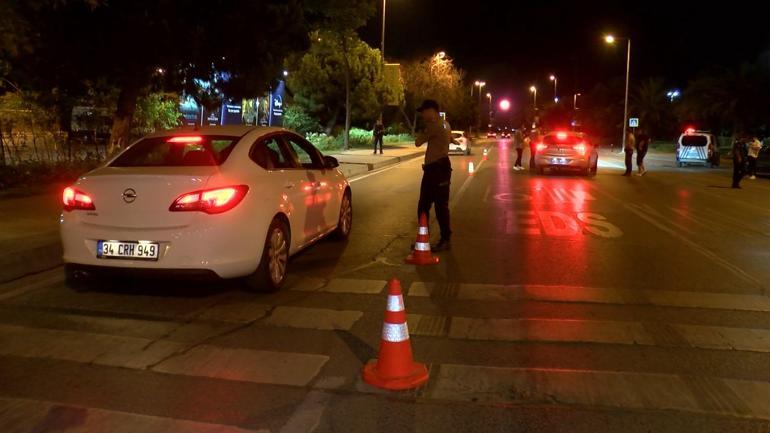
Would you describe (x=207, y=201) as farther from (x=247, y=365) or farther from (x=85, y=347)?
(x=247, y=365)

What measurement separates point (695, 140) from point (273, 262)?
29203mm

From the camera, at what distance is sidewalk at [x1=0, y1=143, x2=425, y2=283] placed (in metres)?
7.54

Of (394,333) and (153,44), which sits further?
(153,44)

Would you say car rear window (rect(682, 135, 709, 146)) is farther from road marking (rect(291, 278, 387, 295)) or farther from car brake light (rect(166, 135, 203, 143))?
car brake light (rect(166, 135, 203, 143))

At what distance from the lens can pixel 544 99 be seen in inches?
5231

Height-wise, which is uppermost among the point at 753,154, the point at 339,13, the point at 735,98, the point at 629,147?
the point at 735,98

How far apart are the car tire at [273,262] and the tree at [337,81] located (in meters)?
32.9

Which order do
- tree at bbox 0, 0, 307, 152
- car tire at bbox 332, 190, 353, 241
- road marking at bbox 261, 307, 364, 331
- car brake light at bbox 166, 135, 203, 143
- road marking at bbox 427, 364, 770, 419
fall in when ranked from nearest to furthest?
1. road marking at bbox 427, 364, 770, 419
2. road marking at bbox 261, 307, 364, 331
3. car brake light at bbox 166, 135, 203, 143
4. car tire at bbox 332, 190, 353, 241
5. tree at bbox 0, 0, 307, 152

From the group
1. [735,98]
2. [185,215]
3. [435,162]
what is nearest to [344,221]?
[435,162]

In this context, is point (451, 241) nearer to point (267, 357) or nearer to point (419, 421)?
point (267, 357)

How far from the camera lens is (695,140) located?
31.5 m

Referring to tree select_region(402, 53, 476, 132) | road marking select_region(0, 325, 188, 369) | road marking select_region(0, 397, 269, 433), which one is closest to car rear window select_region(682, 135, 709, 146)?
tree select_region(402, 53, 476, 132)

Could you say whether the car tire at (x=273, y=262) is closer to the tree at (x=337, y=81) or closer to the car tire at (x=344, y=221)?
the car tire at (x=344, y=221)

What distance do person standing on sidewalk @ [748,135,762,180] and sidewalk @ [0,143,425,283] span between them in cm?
1981
